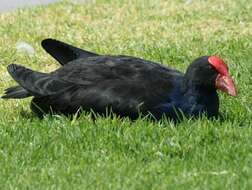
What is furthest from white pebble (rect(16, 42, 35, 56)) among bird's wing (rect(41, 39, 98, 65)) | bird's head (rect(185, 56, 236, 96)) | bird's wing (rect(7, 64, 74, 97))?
bird's head (rect(185, 56, 236, 96))

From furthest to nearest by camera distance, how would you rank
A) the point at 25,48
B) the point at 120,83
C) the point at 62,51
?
the point at 25,48
the point at 62,51
the point at 120,83

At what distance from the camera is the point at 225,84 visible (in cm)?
673

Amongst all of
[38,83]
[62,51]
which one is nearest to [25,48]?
[62,51]

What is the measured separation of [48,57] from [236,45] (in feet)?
6.61

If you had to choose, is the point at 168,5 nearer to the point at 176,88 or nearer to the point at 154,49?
the point at 154,49

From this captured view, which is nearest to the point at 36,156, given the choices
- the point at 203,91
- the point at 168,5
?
the point at 203,91

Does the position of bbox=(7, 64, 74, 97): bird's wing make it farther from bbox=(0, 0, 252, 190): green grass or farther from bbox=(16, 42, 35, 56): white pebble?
bbox=(16, 42, 35, 56): white pebble

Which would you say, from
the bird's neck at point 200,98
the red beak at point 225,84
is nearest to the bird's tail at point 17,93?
the bird's neck at point 200,98

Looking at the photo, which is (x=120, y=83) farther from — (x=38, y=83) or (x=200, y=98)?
(x=38, y=83)

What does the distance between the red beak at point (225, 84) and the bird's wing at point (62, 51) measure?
152cm

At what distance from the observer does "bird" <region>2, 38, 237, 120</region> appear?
6.72 metres

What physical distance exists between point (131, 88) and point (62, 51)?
134cm

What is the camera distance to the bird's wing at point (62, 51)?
7859mm

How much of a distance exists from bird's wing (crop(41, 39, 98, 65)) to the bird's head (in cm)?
134
